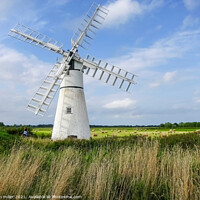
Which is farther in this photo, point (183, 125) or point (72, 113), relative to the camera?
point (183, 125)

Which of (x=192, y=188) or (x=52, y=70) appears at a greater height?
(x=52, y=70)

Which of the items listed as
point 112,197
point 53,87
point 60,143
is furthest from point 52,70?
point 112,197

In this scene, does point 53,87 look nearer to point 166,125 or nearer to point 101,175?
point 101,175

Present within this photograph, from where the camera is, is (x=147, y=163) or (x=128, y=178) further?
(x=147, y=163)

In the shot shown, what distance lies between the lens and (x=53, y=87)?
18.2 metres

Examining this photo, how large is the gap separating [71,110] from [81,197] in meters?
12.6

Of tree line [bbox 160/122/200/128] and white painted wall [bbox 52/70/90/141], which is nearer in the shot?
white painted wall [bbox 52/70/90/141]

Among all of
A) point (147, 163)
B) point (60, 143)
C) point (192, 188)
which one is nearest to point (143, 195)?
point (192, 188)

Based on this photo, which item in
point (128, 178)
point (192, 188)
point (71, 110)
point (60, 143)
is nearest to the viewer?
point (192, 188)

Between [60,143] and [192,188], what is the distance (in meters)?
10.3

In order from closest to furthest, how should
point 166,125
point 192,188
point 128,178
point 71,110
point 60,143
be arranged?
point 192,188, point 128,178, point 60,143, point 71,110, point 166,125

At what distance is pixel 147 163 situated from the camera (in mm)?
6977

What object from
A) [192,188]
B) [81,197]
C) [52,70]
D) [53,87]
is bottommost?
[81,197]

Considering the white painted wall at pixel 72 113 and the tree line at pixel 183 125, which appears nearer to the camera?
the white painted wall at pixel 72 113
